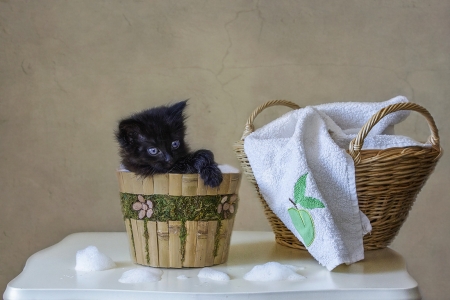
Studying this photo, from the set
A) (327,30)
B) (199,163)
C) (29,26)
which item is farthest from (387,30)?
(29,26)

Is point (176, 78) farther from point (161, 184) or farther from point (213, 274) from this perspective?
point (213, 274)

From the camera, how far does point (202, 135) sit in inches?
69.3

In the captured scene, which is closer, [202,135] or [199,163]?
[199,163]

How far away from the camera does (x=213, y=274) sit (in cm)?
104

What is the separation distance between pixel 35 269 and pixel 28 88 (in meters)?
0.81

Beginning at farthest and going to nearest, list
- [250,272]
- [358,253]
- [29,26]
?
1. [29,26]
2. [358,253]
3. [250,272]

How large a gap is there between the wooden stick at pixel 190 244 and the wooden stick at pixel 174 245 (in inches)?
0.6

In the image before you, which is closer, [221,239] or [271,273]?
[271,273]

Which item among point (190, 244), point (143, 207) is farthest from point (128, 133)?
point (190, 244)

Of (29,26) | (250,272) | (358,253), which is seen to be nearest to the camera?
(250,272)

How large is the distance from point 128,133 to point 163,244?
25 cm

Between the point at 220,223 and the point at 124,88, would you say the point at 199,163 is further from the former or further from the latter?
the point at 124,88

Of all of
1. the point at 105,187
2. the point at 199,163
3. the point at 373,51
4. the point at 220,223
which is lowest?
the point at 105,187

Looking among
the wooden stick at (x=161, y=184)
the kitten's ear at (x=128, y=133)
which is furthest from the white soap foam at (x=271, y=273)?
the kitten's ear at (x=128, y=133)
